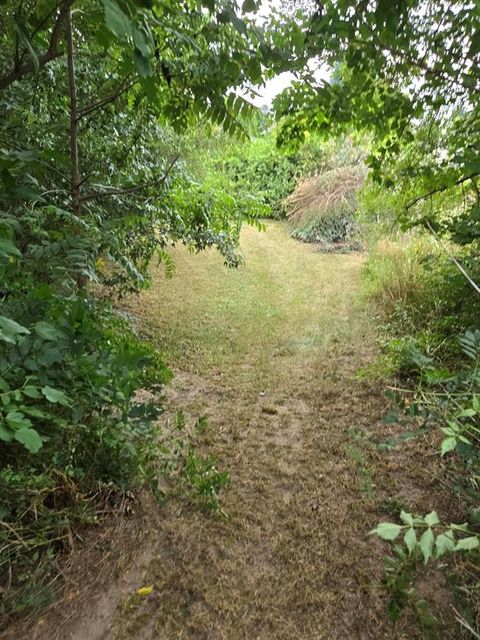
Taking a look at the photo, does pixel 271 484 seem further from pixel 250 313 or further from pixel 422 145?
pixel 250 313

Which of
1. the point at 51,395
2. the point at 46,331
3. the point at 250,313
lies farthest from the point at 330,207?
the point at 51,395

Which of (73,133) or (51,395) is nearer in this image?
(51,395)

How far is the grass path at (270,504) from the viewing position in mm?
1359

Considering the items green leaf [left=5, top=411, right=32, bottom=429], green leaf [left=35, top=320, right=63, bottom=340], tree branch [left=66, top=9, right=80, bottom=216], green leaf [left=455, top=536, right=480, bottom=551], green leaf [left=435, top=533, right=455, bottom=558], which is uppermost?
tree branch [left=66, top=9, right=80, bottom=216]

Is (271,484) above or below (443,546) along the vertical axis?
below

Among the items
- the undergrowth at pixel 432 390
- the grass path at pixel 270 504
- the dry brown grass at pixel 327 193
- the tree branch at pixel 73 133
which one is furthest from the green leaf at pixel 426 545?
the dry brown grass at pixel 327 193

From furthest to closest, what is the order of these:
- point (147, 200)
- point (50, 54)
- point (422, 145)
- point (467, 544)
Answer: point (422, 145) → point (147, 200) → point (50, 54) → point (467, 544)

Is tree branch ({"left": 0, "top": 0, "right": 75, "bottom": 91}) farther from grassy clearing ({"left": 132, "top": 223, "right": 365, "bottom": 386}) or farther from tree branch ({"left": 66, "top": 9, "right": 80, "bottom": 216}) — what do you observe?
grassy clearing ({"left": 132, "top": 223, "right": 365, "bottom": 386})

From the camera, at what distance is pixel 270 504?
6.30ft

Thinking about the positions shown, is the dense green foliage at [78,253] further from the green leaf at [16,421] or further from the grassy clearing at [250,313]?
the grassy clearing at [250,313]

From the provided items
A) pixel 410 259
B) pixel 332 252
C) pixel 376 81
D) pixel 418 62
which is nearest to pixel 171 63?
pixel 376 81

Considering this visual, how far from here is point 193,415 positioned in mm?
2758

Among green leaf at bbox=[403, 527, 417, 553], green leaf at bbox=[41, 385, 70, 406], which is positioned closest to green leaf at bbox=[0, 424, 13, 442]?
green leaf at bbox=[41, 385, 70, 406]

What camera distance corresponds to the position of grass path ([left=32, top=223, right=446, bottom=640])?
4.46 ft
